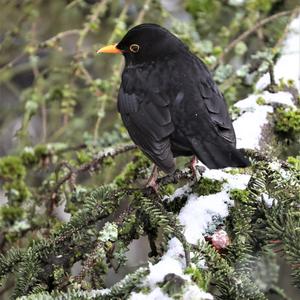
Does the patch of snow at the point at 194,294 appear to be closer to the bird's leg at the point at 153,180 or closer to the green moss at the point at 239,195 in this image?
the green moss at the point at 239,195

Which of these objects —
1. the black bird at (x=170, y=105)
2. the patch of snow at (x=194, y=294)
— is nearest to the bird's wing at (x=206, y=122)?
the black bird at (x=170, y=105)

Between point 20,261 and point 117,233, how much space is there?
1.50 feet

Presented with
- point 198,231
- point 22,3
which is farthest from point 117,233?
point 22,3

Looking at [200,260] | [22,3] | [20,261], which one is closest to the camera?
[200,260]

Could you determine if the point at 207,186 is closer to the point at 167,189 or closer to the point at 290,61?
the point at 167,189

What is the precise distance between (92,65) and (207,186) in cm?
358

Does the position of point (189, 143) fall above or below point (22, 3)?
below

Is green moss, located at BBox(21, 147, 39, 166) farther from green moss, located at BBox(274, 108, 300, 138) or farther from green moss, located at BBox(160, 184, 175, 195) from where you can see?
green moss, located at BBox(274, 108, 300, 138)

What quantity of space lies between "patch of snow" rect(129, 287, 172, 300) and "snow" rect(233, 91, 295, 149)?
4.61 ft

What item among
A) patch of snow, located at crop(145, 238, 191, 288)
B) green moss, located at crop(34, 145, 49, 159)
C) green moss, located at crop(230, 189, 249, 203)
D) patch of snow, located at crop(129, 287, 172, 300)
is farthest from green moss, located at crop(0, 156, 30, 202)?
patch of snow, located at crop(129, 287, 172, 300)

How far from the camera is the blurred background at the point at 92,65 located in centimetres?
395

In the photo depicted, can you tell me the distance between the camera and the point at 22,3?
491 centimetres

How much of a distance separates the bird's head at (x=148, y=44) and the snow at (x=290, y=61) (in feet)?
1.86

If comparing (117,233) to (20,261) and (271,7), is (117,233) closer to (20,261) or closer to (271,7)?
(20,261)
